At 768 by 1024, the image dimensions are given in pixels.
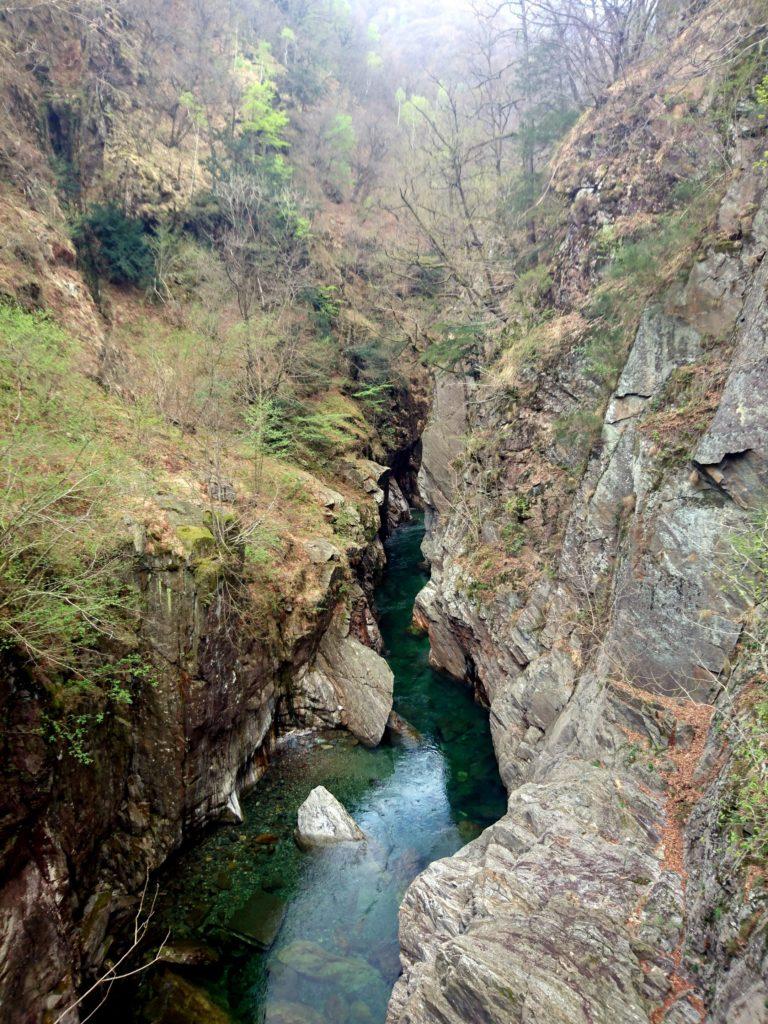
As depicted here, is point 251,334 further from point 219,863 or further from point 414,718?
point 219,863

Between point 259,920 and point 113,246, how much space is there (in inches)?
772

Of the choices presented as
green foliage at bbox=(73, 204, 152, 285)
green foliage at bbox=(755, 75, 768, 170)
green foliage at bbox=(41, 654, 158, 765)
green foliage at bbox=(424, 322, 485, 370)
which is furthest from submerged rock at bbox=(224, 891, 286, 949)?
green foliage at bbox=(73, 204, 152, 285)

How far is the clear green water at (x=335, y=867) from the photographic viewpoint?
7.12 meters

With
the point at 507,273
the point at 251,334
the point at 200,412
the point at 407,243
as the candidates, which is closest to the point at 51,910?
the point at 200,412

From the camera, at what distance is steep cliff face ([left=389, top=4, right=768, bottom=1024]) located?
15.7ft

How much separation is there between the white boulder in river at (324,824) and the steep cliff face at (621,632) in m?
2.84

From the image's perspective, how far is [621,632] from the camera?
8.12m

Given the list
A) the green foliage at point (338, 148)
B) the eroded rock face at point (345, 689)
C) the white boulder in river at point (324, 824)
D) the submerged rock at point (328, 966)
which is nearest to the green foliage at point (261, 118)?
the green foliage at point (338, 148)

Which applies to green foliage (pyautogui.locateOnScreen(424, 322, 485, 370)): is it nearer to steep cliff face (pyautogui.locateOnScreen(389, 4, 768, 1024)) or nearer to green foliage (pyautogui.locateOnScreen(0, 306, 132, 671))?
steep cliff face (pyautogui.locateOnScreen(389, 4, 768, 1024))

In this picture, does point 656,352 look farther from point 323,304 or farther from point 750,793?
point 323,304

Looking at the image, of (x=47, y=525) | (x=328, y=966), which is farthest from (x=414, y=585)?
(x=47, y=525)

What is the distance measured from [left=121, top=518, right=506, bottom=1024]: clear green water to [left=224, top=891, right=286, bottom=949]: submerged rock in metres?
0.07

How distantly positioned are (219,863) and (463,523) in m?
9.92

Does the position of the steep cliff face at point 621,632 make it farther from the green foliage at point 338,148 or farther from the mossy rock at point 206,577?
the green foliage at point 338,148
